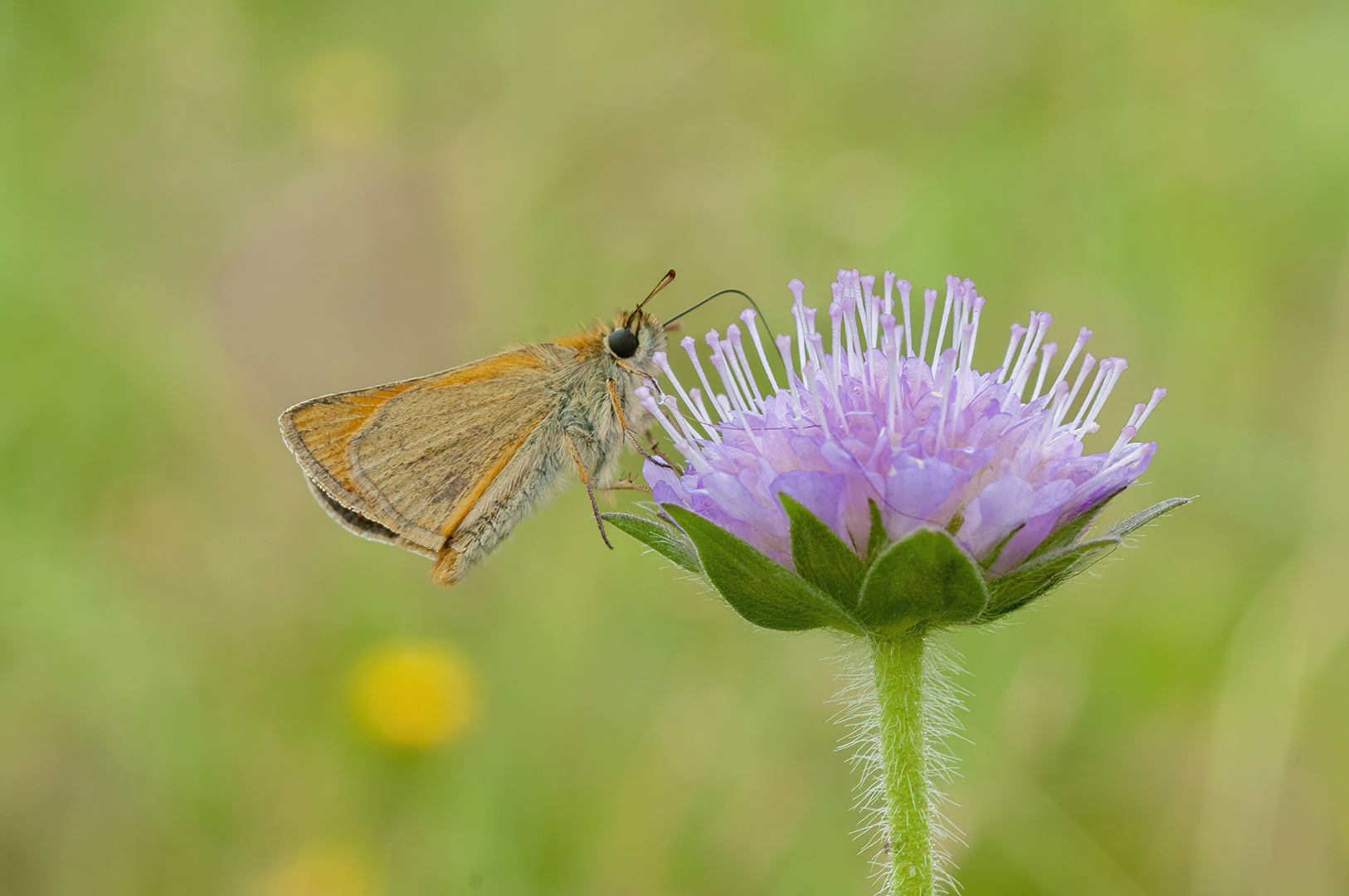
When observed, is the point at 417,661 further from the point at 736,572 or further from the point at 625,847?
the point at 736,572

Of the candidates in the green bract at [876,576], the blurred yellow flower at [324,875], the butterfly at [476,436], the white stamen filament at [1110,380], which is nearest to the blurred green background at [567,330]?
the blurred yellow flower at [324,875]

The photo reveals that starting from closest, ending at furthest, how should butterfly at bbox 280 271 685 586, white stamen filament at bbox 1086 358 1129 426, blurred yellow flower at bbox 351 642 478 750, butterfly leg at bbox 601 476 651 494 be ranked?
1. white stamen filament at bbox 1086 358 1129 426
2. butterfly leg at bbox 601 476 651 494
3. butterfly at bbox 280 271 685 586
4. blurred yellow flower at bbox 351 642 478 750

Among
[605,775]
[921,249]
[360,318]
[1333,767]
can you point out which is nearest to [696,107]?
[921,249]

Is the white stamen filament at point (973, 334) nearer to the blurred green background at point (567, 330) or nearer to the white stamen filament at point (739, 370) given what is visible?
the white stamen filament at point (739, 370)

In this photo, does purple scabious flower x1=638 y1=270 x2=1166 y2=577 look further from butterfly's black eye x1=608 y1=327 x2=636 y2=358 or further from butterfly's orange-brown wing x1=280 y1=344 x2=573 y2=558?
butterfly's orange-brown wing x1=280 y1=344 x2=573 y2=558

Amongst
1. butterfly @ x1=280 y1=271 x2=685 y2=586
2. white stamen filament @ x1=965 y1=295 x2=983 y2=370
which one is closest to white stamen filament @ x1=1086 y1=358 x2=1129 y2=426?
white stamen filament @ x1=965 y1=295 x2=983 y2=370

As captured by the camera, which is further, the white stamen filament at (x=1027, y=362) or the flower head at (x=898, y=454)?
the white stamen filament at (x=1027, y=362)

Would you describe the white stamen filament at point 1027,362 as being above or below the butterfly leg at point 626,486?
above
